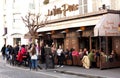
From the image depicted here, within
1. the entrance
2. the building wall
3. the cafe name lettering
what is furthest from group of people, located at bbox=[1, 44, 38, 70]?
the building wall

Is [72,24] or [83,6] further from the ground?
[83,6]

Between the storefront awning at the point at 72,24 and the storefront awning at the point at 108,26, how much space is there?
A: 1.04 metres

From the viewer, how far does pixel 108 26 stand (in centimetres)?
2352

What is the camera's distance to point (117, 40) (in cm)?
2525

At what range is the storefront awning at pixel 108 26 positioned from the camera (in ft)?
75.2

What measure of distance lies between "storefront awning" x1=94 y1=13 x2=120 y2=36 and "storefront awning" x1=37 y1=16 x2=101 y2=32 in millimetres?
1044

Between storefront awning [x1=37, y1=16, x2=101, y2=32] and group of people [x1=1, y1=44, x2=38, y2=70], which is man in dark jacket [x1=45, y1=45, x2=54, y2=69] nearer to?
group of people [x1=1, y1=44, x2=38, y2=70]

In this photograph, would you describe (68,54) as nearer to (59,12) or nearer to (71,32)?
(71,32)

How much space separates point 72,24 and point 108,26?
5444 millimetres

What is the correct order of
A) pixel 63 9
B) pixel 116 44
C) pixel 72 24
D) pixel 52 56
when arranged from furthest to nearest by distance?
1. pixel 63 9
2. pixel 72 24
3. pixel 52 56
4. pixel 116 44

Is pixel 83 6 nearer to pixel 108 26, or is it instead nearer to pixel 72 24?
pixel 72 24

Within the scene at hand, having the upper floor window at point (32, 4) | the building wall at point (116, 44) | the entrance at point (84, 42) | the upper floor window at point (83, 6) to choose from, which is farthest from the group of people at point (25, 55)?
the upper floor window at point (32, 4)

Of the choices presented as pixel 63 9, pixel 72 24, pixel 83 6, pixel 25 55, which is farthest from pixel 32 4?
pixel 25 55

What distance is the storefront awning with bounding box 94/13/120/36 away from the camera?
75.2 ft
